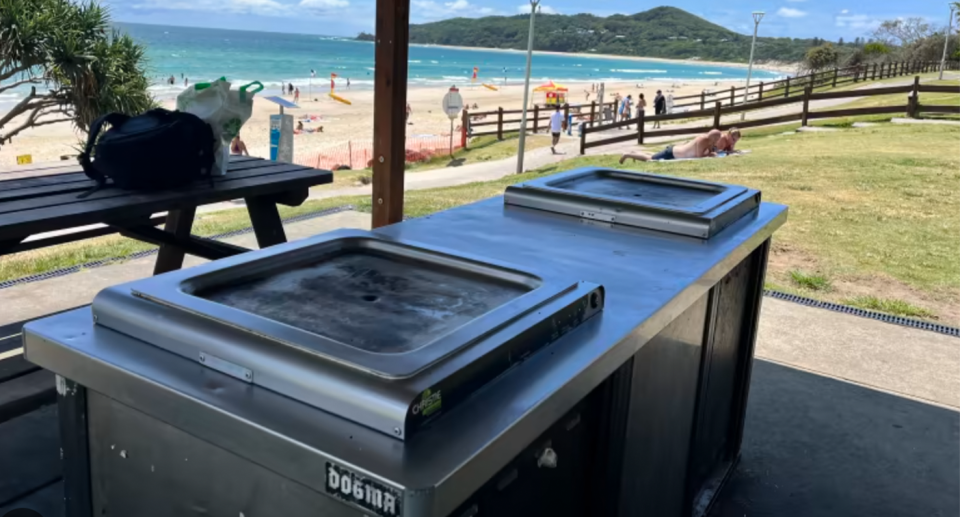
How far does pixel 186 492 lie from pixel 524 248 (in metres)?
1.08

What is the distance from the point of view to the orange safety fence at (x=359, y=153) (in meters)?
21.7

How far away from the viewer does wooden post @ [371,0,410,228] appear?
3271mm

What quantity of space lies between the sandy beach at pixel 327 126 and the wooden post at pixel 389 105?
9861 mm

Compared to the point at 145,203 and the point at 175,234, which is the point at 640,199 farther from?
the point at 175,234

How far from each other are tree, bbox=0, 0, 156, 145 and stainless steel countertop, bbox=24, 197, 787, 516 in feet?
37.1

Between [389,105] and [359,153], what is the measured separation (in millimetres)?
21170

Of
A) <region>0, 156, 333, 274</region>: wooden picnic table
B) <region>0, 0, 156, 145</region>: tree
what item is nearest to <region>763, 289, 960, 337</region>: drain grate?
<region>0, 156, 333, 274</region>: wooden picnic table

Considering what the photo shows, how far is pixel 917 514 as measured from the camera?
9.15 feet

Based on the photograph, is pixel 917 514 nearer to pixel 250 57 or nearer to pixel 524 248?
pixel 524 248

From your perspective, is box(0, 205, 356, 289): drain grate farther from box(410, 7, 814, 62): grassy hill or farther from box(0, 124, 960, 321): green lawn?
box(410, 7, 814, 62): grassy hill

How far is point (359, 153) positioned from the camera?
24141 millimetres

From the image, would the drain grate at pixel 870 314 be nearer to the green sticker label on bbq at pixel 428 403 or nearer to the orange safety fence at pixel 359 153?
the green sticker label on bbq at pixel 428 403

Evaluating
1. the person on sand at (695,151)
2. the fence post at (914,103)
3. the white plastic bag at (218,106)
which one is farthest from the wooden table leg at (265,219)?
the fence post at (914,103)

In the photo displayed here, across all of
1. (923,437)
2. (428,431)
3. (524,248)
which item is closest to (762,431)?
(923,437)
